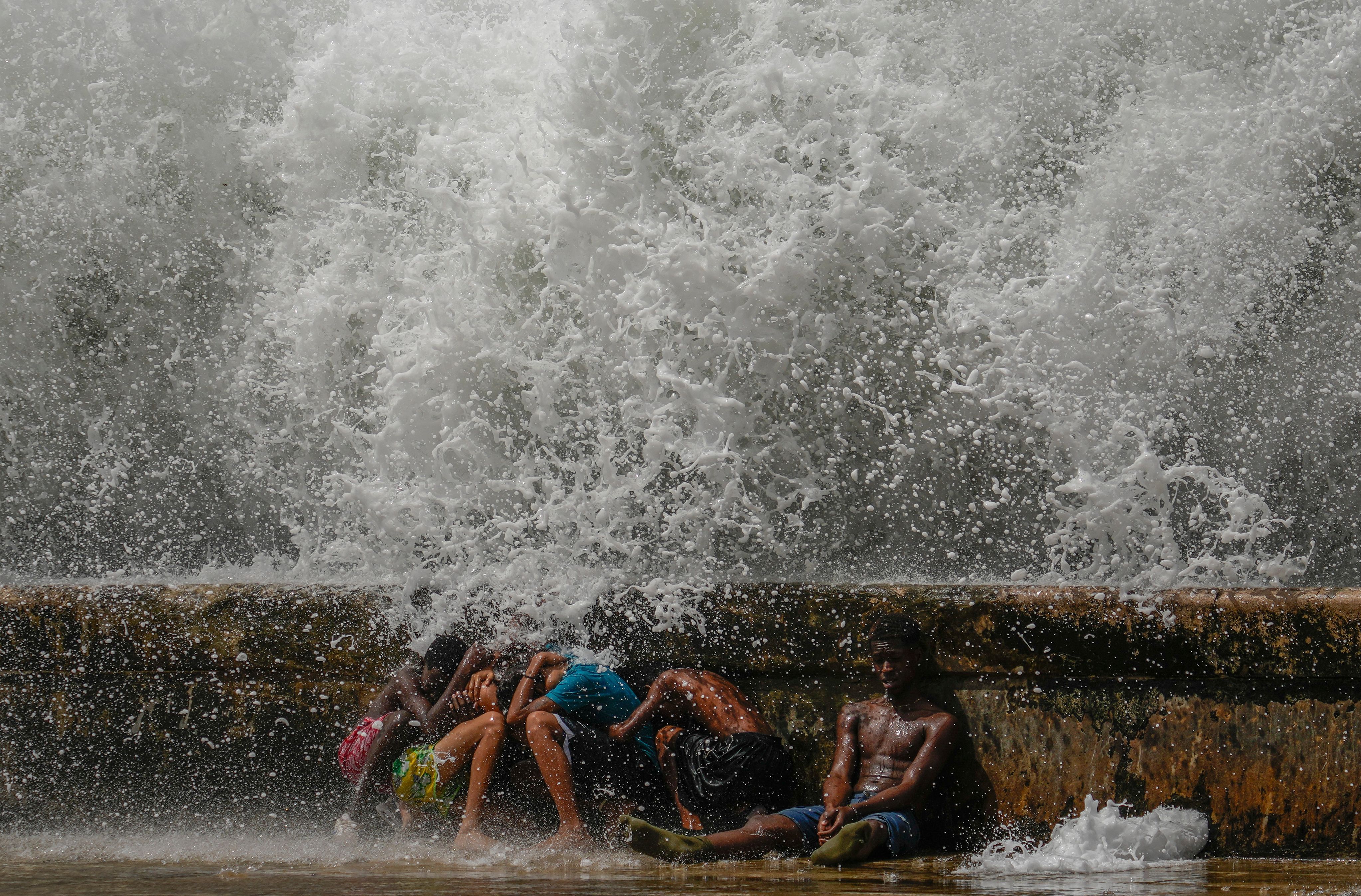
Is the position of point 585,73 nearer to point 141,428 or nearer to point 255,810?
point 141,428

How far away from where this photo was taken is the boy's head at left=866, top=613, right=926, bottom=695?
104 inches

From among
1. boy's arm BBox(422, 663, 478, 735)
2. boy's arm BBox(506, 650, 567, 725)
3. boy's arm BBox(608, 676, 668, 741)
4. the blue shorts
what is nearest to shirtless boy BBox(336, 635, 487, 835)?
boy's arm BBox(422, 663, 478, 735)

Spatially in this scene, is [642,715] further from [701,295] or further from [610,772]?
[701,295]

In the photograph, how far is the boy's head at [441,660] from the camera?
284 cm

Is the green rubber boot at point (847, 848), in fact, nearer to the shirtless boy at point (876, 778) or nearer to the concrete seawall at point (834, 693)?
the shirtless boy at point (876, 778)

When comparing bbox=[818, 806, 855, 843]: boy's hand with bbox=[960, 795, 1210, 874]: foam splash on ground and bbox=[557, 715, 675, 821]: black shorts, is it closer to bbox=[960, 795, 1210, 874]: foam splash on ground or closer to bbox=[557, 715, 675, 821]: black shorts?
bbox=[960, 795, 1210, 874]: foam splash on ground

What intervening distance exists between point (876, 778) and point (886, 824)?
0.17 m

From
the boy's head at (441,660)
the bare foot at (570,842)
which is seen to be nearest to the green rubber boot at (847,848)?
the bare foot at (570,842)

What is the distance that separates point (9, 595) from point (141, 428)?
2228 mm

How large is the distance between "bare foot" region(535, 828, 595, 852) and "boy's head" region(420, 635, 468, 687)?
516mm

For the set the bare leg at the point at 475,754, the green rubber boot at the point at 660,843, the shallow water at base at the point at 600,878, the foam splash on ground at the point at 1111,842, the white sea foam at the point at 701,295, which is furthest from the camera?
the white sea foam at the point at 701,295

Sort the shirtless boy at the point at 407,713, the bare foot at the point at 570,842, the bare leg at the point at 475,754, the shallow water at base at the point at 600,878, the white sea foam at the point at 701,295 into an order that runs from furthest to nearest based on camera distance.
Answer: the white sea foam at the point at 701,295
the shirtless boy at the point at 407,713
the bare leg at the point at 475,754
the bare foot at the point at 570,842
the shallow water at base at the point at 600,878

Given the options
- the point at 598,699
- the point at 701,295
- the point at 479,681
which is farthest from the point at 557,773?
the point at 701,295

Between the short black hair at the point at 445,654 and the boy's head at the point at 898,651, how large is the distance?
3.57 feet
